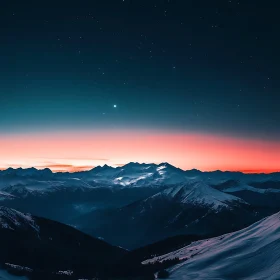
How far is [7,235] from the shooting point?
635 ft

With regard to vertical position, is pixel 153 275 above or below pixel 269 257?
below

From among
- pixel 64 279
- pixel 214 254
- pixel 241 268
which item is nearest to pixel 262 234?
pixel 214 254

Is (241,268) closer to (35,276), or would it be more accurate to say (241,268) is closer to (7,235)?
(35,276)

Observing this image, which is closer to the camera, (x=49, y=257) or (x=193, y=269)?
(x=193, y=269)

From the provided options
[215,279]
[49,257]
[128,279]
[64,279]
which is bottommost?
[49,257]

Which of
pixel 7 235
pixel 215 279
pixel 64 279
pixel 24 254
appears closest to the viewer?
pixel 215 279

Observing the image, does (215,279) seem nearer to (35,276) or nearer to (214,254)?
(214,254)

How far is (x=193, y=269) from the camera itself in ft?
170

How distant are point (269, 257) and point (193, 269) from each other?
36.8ft

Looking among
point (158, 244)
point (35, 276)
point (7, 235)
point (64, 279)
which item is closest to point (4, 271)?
point (35, 276)

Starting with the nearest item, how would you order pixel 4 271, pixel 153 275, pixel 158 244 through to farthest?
1. pixel 153 275
2. pixel 4 271
3. pixel 158 244

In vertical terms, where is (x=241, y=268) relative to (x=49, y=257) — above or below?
above

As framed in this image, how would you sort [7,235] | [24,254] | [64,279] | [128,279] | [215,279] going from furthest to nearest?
[7,235], [24,254], [64,279], [128,279], [215,279]

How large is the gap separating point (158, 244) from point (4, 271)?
11893 centimetres
